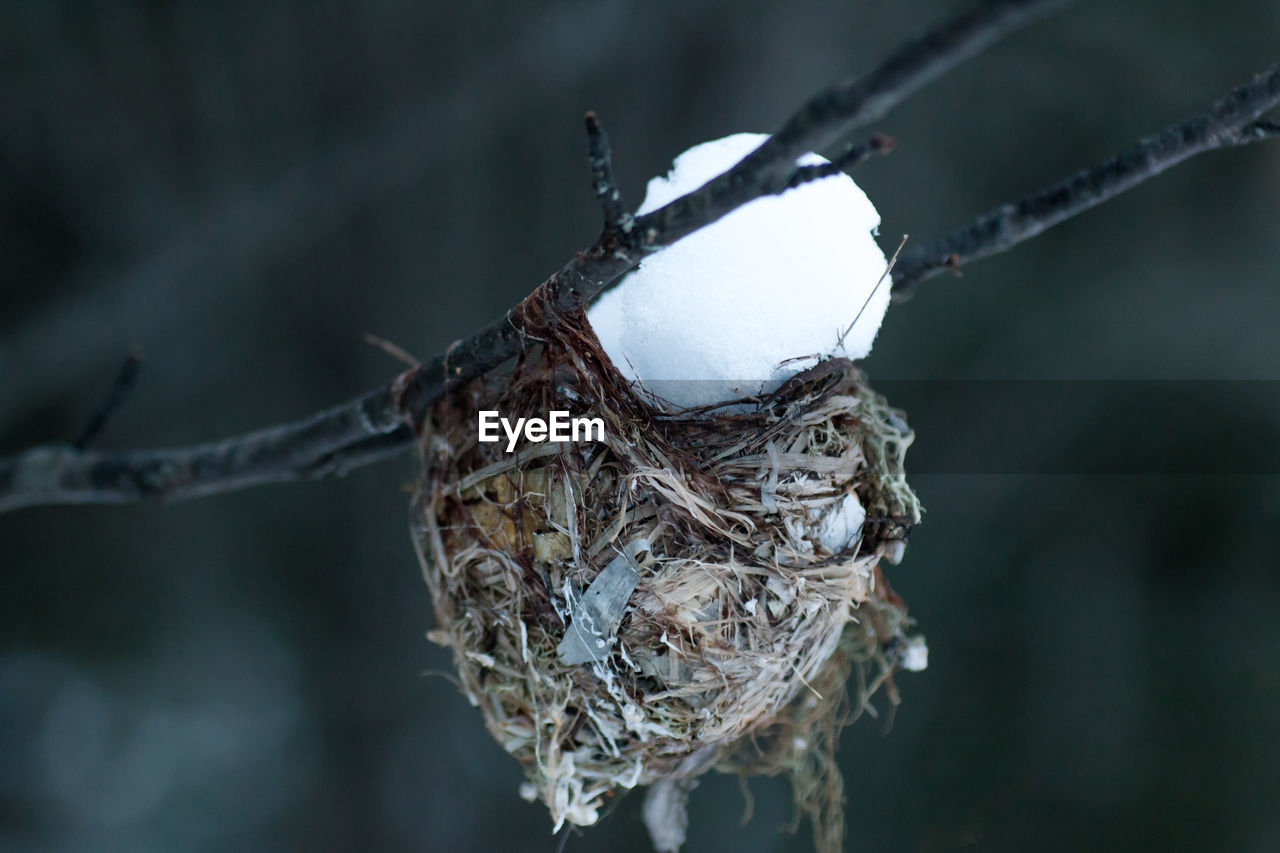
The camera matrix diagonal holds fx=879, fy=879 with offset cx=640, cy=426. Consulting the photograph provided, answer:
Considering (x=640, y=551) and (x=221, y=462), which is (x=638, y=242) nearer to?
(x=640, y=551)

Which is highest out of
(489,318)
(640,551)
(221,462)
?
(489,318)

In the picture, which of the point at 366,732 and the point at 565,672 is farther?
the point at 366,732

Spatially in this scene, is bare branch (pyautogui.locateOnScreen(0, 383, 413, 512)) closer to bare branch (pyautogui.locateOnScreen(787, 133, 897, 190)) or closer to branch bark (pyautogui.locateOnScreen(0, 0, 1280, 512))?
branch bark (pyautogui.locateOnScreen(0, 0, 1280, 512))

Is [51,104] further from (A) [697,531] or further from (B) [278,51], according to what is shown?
(A) [697,531]

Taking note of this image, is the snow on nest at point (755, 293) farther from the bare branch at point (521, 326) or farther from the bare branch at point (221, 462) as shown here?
the bare branch at point (221, 462)

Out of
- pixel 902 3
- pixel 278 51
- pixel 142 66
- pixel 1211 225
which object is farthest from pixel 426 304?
pixel 1211 225

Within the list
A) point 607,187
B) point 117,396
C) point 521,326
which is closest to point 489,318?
point 117,396
